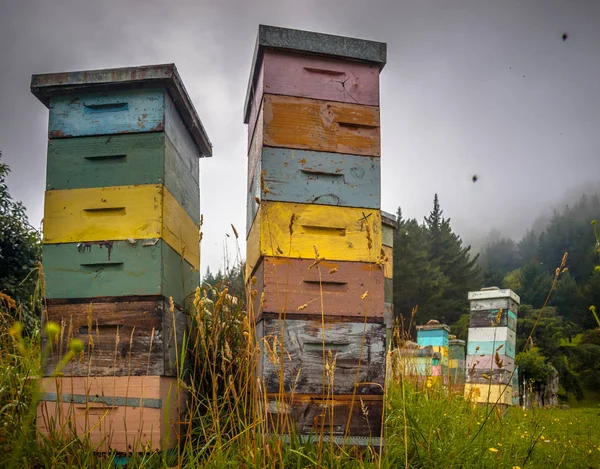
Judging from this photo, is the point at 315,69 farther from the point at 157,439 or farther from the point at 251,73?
the point at 157,439

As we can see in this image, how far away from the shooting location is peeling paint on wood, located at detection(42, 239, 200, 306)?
3152 millimetres

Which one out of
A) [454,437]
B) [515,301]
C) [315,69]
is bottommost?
[454,437]

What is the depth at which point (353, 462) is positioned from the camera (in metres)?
2.56

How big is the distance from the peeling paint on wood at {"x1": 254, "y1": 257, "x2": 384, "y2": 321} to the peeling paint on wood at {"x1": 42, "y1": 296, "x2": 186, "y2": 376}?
608 millimetres

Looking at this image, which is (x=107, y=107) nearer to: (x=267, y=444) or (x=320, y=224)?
(x=320, y=224)

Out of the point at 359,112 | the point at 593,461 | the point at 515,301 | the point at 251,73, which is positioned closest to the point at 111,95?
the point at 251,73

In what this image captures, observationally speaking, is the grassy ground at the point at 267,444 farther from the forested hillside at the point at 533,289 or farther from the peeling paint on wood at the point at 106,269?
the forested hillside at the point at 533,289

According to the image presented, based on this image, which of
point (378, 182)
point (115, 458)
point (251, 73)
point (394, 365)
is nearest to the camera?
point (115, 458)

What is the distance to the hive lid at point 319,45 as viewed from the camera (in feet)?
10.6

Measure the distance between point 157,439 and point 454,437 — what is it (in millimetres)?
1802

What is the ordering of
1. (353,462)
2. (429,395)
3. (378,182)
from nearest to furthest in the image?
(353,462)
(378,182)
(429,395)

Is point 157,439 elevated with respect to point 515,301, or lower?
lower

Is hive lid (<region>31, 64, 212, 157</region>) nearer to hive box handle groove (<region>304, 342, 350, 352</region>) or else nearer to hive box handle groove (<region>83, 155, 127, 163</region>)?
hive box handle groove (<region>83, 155, 127, 163</region>)

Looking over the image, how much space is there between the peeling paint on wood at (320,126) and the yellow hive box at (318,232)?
1.25 ft
